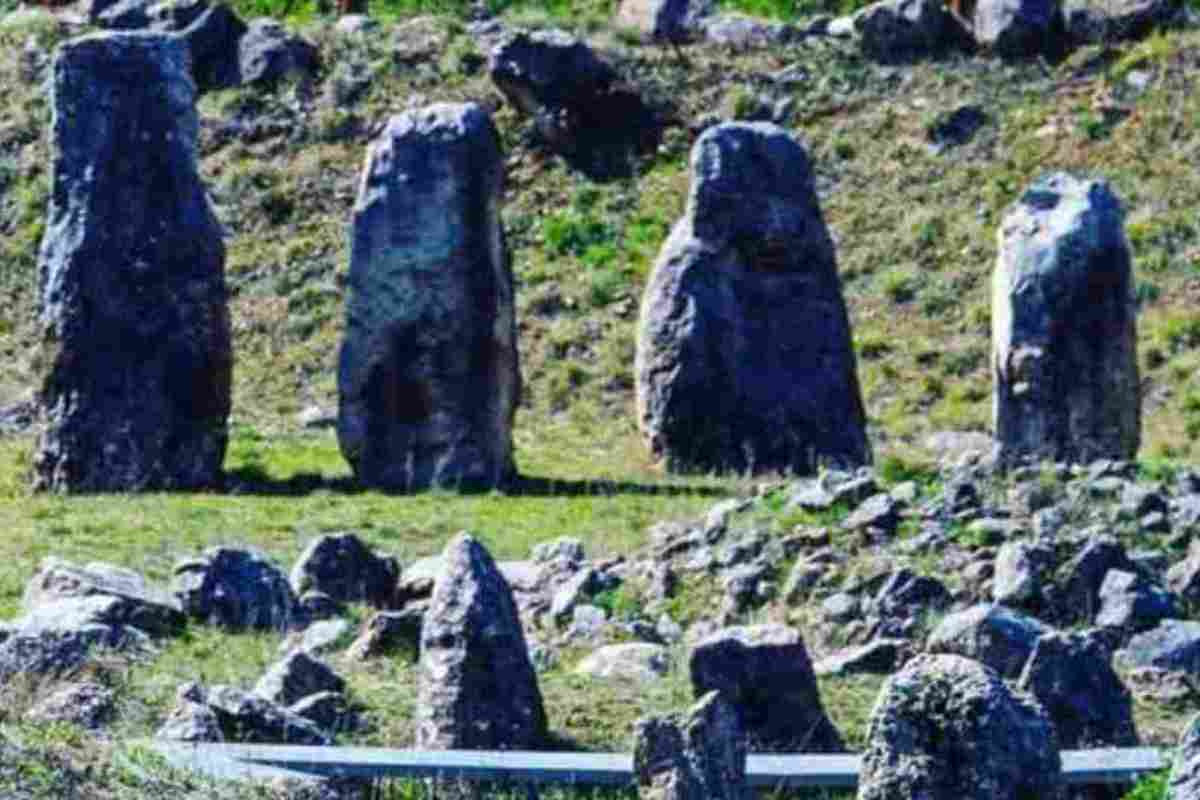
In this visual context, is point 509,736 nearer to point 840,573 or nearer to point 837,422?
point 840,573

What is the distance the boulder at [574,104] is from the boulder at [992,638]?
26.2 metres

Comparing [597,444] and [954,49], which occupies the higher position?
[954,49]

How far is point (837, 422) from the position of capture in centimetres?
3753

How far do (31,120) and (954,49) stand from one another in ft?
30.2

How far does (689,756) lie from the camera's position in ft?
60.2

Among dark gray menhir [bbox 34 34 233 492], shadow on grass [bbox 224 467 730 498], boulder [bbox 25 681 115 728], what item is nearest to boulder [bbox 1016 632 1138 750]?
boulder [bbox 25 681 115 728]

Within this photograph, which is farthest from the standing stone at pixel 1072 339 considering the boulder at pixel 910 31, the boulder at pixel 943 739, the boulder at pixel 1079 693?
the boulder at pixel 943 739

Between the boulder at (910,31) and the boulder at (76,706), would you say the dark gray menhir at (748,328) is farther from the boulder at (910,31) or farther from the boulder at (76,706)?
the boulder at (76,706)

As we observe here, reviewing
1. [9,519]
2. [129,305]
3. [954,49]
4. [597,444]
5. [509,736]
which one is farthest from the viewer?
[954,49]

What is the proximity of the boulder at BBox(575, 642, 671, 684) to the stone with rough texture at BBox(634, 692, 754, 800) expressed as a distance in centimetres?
395

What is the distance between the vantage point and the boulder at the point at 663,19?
51375 millimetres

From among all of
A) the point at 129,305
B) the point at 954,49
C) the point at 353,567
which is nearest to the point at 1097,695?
the point at 353,567

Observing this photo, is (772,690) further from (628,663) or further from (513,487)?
(513,487)

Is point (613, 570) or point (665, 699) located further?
point (613, 570)
